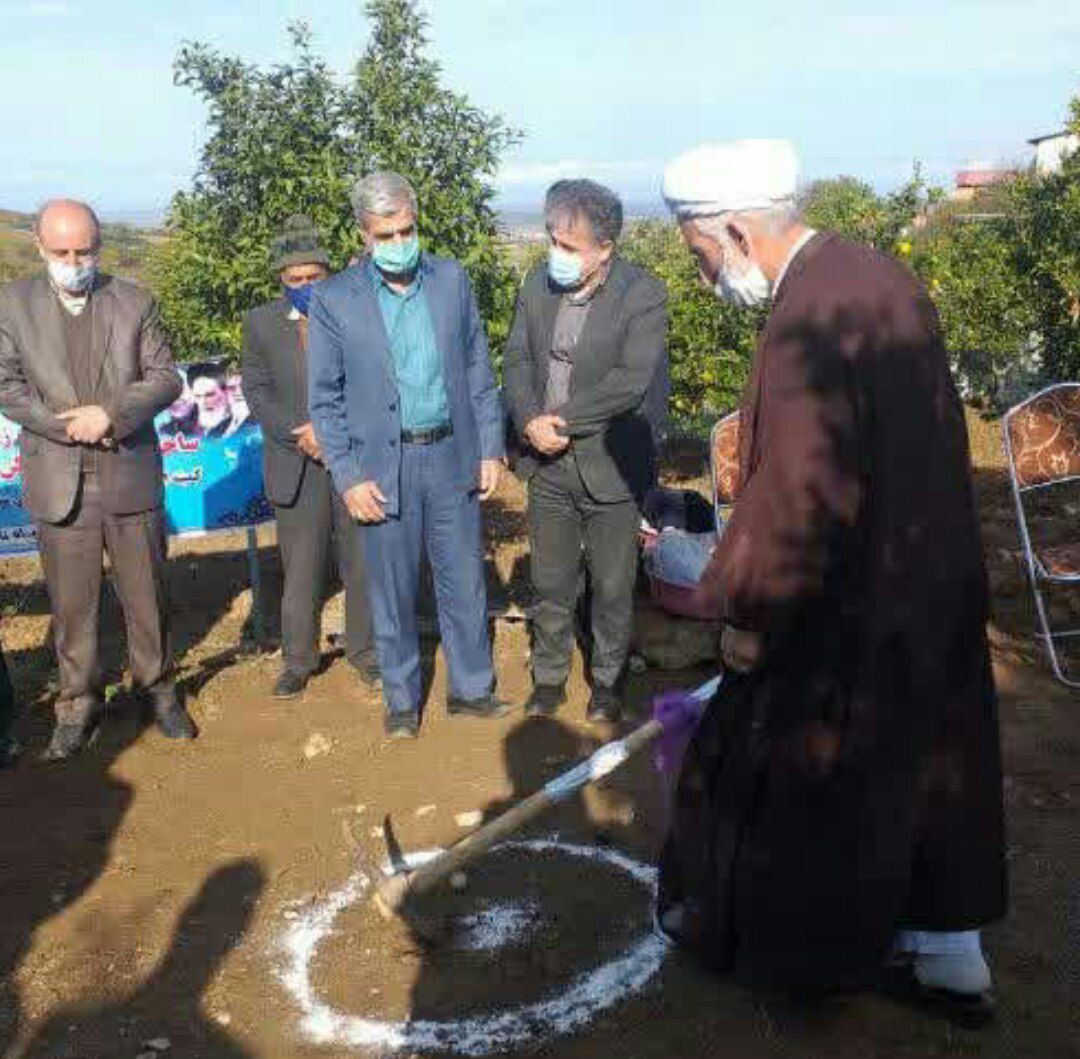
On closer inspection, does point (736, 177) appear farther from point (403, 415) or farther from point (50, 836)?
point (50, 836)

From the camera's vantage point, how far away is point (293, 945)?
3885 mm

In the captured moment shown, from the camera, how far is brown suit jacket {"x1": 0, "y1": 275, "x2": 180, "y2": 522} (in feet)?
16.1

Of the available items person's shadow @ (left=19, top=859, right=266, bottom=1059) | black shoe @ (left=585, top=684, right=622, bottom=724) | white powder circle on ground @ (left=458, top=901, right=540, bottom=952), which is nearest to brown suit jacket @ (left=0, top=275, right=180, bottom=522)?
person's shadow @ (left=19, top=859, right=266, bottom=1059)

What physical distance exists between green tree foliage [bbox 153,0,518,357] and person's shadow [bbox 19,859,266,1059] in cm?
427

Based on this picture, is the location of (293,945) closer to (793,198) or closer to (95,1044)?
(95,1044)

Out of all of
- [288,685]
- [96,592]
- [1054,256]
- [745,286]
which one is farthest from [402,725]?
[1054,256]

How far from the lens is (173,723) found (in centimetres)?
545

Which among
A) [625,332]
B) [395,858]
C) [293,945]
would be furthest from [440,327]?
[293,945]

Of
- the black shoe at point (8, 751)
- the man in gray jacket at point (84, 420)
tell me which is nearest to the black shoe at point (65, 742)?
the man in gray jacket at point (84, 420)

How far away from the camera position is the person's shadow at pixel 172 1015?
11.1 ft

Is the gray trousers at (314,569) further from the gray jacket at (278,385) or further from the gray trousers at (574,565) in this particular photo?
the gray trousers at (574,565)

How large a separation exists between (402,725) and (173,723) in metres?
1.01

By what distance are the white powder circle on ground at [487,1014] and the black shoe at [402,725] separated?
4.53 ft

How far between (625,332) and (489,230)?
105 inches
